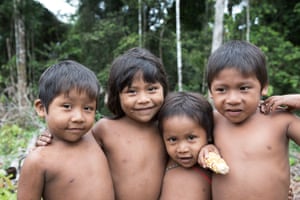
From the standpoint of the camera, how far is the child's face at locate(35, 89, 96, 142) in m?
1.73

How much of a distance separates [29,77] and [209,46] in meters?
7.17

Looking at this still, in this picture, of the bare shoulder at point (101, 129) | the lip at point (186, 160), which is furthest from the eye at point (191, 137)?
the bare shoulder at point (101, 129)

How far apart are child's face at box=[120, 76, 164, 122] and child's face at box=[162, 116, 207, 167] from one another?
12 cm

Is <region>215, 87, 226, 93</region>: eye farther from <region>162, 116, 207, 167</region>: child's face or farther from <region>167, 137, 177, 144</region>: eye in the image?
<region>167, 137, 177, 144</region>: eye

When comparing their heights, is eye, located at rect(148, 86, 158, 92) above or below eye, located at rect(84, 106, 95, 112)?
above

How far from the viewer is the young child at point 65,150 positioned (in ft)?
5.65

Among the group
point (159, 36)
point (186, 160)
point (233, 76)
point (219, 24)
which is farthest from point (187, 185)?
point (159, 36)

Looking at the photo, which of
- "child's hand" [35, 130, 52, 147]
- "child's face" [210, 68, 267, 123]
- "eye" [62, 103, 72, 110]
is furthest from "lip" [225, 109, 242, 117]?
"child's hand" [35, 130, 52, 147]

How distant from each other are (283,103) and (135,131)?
2.74 ft

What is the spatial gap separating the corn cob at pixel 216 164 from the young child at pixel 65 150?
21.7 inches

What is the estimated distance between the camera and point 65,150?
5.94 feet

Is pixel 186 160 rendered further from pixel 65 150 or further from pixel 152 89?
pixel 65 150

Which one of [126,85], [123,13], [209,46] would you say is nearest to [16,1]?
[123,13]

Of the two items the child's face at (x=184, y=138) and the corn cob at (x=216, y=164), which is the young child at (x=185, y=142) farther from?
the corn cob at (x=216, y=164)
